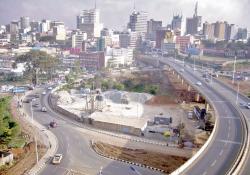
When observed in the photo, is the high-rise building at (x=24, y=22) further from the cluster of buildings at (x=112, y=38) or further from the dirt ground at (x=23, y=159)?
the dirt ground at (x=23, y=159)

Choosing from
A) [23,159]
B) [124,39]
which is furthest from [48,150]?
[124,39]

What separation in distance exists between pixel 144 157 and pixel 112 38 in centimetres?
9157

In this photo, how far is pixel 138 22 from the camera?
494 feet

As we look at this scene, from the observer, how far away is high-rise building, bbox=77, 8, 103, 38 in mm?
142500

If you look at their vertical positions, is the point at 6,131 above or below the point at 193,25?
below

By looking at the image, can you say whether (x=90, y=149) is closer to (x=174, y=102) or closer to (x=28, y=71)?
(x=174, y=102)

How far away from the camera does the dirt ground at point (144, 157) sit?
26109mm

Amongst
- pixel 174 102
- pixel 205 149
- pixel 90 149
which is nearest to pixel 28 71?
pixel 174 102

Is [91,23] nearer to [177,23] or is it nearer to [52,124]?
[177,23]

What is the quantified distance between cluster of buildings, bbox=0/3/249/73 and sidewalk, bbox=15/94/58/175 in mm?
43682

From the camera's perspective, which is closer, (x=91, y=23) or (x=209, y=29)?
(x=91, y=23)

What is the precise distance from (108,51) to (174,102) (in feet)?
134

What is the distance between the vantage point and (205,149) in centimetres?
2377

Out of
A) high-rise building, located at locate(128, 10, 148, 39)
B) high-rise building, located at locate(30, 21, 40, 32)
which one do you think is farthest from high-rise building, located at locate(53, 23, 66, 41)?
high-rise building, located at locate(128, 10, 148, 39)
